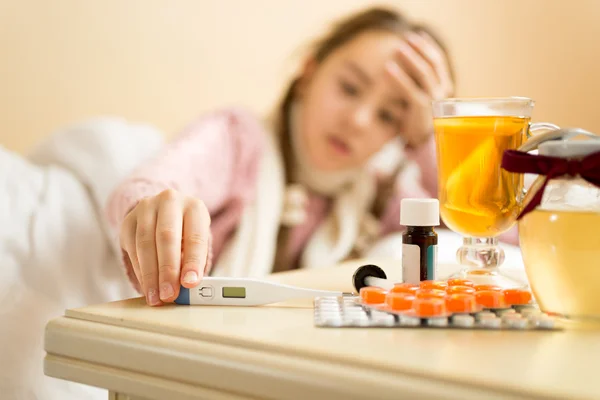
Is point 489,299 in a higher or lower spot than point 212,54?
lower

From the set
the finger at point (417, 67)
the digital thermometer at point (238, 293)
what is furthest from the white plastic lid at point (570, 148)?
the finger at point (417, 67)

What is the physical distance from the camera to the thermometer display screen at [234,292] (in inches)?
21.0

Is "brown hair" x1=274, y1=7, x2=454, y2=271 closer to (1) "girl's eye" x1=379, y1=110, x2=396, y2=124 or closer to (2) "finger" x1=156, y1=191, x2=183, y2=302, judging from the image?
(1) "girl's eye" x1=379, y1=110, x2=396, y2=124

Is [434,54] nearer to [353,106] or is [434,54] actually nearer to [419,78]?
[419,78]

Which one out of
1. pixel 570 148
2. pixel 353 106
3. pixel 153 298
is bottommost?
Result: pixel 153 298

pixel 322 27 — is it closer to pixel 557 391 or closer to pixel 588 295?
pixel 588 295

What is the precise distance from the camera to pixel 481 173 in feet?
1.93

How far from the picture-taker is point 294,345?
1.32 feet

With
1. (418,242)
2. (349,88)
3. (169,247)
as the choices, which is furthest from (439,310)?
(349,88)

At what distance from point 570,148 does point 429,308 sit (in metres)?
0.14

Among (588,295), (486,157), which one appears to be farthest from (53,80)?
(588,295)

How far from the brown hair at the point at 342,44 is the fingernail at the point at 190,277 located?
0.80 meters

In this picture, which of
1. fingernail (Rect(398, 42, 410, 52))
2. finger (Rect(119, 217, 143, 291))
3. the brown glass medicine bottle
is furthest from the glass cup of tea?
fingernail (Rect(398, 42, 410, 52))

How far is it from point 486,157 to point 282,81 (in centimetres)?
117
